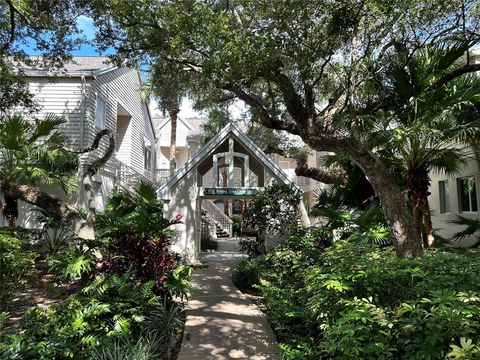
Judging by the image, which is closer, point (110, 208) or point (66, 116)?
point (110, 208)

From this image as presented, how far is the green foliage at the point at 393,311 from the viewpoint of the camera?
288cm

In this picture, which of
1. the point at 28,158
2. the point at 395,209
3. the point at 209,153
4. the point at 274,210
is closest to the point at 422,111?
the point at 395,209

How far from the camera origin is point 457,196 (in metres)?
15.1

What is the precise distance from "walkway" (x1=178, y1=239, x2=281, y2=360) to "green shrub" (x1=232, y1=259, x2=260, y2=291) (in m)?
0.28

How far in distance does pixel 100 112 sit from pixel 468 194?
15646 mm

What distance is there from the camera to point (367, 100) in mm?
9875

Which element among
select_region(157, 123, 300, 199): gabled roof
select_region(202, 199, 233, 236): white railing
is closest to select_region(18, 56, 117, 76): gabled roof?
select_region(157, 123, 300, 199): gabled roof

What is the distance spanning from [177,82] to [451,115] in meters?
8.49

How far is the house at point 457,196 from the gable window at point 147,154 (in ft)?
55.6

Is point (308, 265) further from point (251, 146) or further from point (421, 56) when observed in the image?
point (251, 146)

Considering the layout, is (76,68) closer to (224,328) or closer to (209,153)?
(209,153)

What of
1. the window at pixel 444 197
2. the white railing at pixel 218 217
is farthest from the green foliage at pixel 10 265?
the white railing at pixel 218 217

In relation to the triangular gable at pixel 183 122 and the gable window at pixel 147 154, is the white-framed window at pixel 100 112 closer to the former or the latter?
the gable window at pixel 147 154

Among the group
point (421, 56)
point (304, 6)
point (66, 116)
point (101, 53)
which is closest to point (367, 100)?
point (421, 56)
